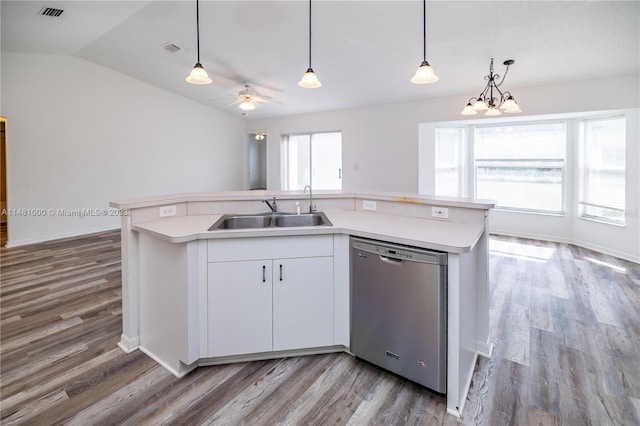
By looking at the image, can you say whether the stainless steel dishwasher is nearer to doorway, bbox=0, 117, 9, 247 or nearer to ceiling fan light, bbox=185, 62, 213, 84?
ceiling fan light, bbox=185, 62, 213, 84

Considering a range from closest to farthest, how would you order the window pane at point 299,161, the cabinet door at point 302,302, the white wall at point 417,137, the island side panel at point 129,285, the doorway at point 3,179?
the cabinet door at point 302,302
the island side panel at point 129,285
the white wall at point 417,137
the doorway at point 3,179
the window pane at point 299,161

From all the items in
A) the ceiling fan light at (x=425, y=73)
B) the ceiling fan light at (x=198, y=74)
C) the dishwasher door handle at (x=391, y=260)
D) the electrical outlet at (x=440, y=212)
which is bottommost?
the dishwasher door handle at (x=391, y=260)

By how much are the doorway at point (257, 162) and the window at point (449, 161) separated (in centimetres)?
441

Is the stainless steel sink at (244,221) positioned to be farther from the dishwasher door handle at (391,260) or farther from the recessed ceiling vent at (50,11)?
the recessed ceiling vent at (50,11)

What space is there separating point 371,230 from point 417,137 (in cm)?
454

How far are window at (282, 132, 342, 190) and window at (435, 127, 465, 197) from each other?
2087 mm

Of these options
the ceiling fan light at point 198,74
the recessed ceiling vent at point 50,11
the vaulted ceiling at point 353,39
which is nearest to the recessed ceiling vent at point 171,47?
the vaulted ceiling at point 353,39

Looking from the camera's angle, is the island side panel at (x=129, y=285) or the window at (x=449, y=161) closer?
the island side panel at (x=129, y=285)

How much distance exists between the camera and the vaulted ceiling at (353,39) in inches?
128

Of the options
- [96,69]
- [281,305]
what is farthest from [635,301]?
[96,69]

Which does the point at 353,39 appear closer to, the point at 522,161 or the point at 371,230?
the point at 371,230

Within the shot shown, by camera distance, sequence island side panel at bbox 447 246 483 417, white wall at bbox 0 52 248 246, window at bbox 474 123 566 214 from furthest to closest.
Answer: window at bbox 474 123 566 214
white wall at bbox 0 52 248 246
island side panel at bbox 447 246 483 417

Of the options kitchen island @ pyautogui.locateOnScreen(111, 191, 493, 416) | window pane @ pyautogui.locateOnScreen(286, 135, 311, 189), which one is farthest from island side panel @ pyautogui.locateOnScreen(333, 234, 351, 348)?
window pane @ pyautogui.locateOnScreen(286, 135, 311, 189)

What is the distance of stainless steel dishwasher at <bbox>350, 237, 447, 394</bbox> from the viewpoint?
168 centimetres
